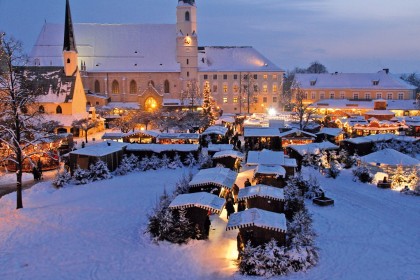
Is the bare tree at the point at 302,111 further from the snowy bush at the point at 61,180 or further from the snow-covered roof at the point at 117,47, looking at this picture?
the snowy bush at the point at 61,180

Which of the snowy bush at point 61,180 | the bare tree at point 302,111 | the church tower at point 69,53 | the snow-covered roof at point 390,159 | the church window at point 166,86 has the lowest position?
the snowy bush at point 61,180

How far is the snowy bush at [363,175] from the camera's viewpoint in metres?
25.1

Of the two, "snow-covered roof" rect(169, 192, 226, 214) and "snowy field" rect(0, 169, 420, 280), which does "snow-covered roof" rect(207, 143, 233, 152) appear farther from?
"snow-covered roof" rect(169, 192, 226, 214)

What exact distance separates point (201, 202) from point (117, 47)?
56289 mm

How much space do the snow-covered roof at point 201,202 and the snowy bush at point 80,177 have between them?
1020 cm

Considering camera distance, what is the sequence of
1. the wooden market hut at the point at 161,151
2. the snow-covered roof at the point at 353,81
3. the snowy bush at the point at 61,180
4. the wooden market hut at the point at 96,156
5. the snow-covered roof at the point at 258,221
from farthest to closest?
1. the snow-covered roof at the point at 353,81
2. the wooden market hut at the point at 161,151
3. the wooden market hut at the point at 96,156
4. the snowy bush at the point at 61,180
5. the snow-covered roof at the point at 258,221

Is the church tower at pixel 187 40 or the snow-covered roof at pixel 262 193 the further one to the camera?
the church tower at pixel 187 40

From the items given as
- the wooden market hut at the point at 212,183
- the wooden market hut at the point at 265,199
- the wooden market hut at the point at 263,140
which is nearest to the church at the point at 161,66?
the wooden market hut at the point at 263,140

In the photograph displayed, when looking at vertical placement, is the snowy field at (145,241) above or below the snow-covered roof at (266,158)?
below

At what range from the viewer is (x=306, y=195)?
70.7 ft

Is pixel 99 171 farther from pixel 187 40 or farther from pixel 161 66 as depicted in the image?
pixel 187 40

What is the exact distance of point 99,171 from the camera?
25.8 m

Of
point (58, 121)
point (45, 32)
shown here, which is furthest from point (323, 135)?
point (45, 32)

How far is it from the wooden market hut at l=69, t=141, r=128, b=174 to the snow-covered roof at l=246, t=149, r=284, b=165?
839 centimetres
